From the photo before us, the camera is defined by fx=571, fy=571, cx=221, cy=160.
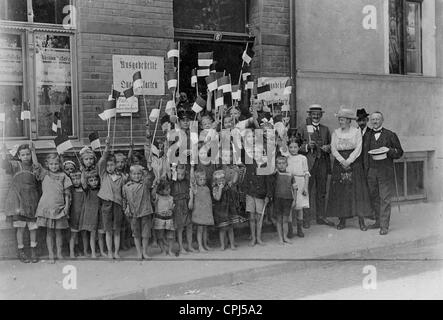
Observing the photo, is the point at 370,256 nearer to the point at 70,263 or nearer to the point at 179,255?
the point at 179,255

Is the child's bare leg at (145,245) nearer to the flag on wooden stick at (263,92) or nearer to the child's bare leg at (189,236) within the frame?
the child's bare leg at (189,236)

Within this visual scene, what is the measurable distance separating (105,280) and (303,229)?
13.1 ft

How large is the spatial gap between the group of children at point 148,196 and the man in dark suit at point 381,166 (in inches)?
62.7

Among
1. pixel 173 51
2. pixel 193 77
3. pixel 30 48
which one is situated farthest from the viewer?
pixel 193 77

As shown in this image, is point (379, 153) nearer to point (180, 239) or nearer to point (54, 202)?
point (180, 239)

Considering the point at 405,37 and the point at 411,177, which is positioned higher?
the point at 405,37

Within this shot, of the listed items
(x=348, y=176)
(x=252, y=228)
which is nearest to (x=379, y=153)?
(x=348, y=176)

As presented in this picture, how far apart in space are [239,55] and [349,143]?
250cm

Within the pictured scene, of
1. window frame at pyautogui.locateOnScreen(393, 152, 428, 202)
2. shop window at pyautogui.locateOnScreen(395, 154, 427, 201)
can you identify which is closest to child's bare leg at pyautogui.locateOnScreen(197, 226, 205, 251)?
window frame at pyautogui.locateOnScreen(393, 152, 428, 202)

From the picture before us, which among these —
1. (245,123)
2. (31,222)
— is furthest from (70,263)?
(245,123)

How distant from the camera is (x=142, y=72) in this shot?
8664mm

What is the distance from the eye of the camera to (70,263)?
279 inches
